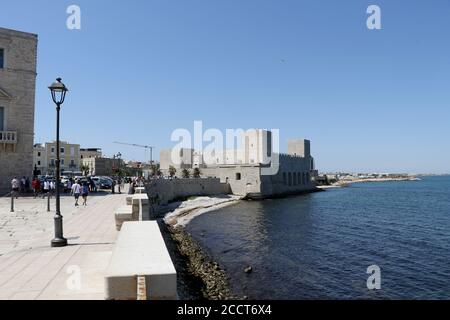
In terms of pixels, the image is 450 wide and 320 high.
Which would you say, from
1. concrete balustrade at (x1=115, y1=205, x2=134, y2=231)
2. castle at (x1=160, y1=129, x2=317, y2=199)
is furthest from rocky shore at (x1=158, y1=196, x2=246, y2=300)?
castle at (x1=160, y1=129, x2=317, y2=199)

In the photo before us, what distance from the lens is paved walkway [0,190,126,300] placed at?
6102mm

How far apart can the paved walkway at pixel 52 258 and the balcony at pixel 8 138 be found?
13.0 metres

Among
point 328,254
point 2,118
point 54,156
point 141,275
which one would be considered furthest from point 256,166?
point 141,275

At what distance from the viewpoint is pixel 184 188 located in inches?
1896

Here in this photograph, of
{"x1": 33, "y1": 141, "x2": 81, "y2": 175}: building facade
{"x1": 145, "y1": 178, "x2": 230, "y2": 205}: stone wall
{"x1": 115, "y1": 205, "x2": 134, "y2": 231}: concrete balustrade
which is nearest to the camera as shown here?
{"x1": 115, "y1": 205, "x2": 134, "y2": 231}: concrete balustrade

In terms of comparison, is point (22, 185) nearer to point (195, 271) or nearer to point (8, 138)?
point (8, 138)

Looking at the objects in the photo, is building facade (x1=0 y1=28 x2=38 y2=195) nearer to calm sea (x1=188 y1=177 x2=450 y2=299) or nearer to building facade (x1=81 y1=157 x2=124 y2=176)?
calm sea (x1=188 y1=177 x2=450 y2=299)

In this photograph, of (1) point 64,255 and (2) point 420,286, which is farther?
(2) point 420,286

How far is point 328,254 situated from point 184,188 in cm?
3087

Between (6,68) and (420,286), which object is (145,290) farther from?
(6,68)

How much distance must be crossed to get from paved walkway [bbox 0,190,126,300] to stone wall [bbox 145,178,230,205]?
19196 mm

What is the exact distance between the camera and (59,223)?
9852mm
